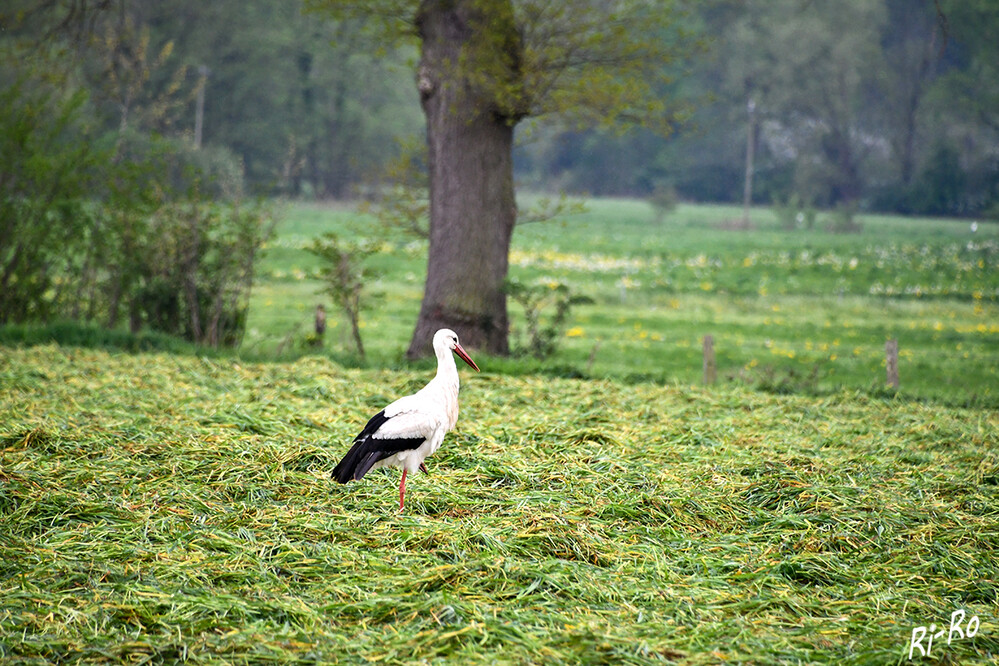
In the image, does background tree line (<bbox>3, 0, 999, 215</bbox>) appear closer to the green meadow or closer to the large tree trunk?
the large tree trunk

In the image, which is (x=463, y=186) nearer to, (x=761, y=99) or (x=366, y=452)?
(x=366, y=452)

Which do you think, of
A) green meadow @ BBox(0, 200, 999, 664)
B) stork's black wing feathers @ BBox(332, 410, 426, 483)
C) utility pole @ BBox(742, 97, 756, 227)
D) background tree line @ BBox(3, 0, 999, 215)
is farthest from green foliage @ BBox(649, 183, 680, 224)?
stork's black wing feathers @ BBox(332, 410, 426, 483)

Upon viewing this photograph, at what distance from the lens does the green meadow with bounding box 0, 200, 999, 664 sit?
4.02 meters

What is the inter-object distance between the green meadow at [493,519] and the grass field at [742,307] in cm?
197

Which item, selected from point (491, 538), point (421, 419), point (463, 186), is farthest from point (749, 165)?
point (491, 538)

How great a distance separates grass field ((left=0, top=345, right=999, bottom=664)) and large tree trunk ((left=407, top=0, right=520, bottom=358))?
4.61 meters

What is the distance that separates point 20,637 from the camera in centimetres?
388

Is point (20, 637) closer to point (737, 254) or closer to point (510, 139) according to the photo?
point (510, 139)

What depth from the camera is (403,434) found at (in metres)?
5.57

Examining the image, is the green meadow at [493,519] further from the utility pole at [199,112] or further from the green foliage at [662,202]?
the green foliage at [662,202]

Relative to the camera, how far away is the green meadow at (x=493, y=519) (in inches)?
158

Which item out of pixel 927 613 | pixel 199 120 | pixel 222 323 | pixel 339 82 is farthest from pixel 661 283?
pixel 339 82

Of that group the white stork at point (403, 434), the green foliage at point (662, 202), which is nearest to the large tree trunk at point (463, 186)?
the white stork at point (403, 434)

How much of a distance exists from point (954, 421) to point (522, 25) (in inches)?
294
